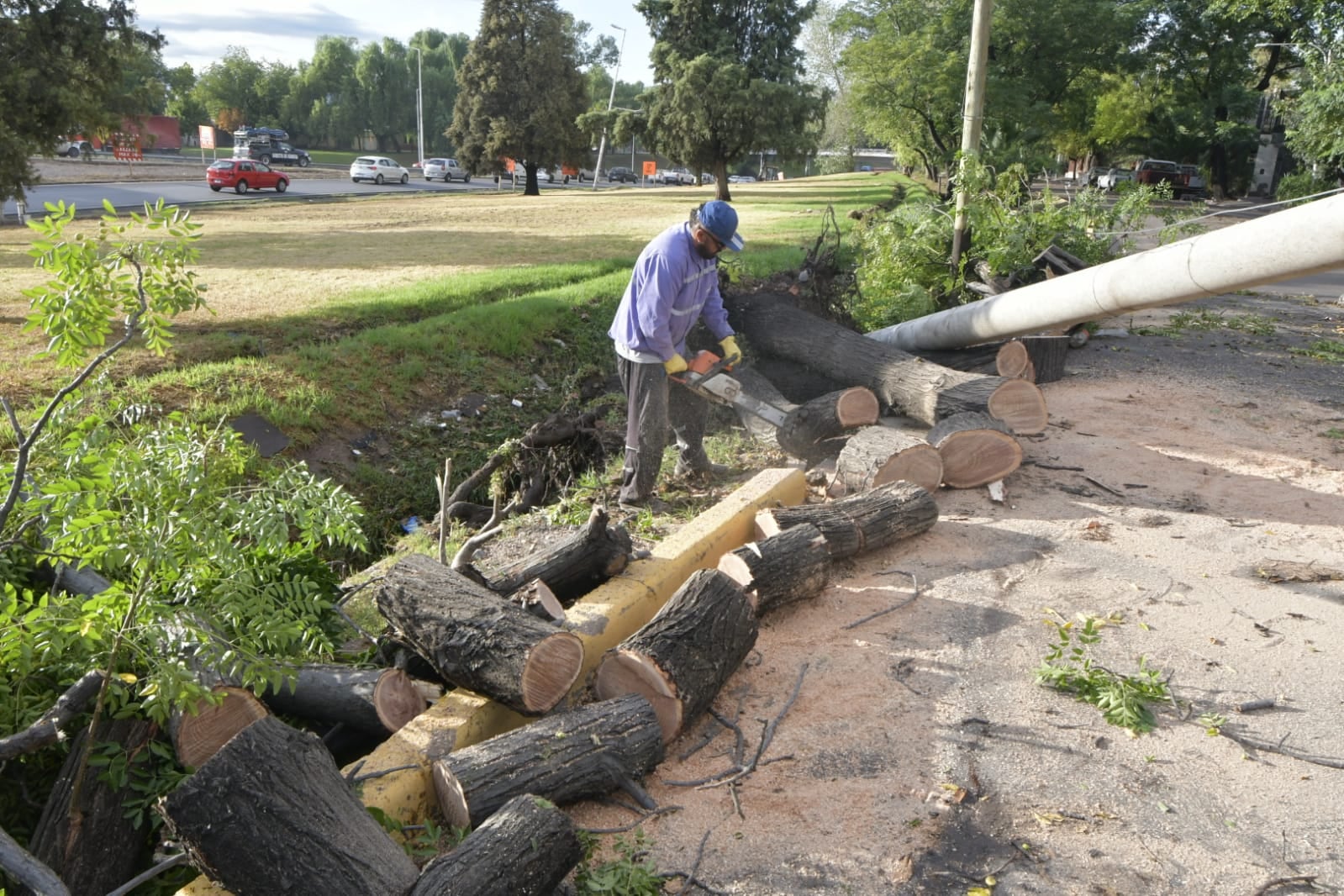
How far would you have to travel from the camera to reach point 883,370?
769cm

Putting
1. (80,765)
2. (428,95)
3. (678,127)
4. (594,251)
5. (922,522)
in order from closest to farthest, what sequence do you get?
(80,765) < (922,522) < (594,251) < (678,127) < (428,95)

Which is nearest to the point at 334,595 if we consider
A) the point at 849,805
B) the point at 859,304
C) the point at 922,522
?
the point at 849,805

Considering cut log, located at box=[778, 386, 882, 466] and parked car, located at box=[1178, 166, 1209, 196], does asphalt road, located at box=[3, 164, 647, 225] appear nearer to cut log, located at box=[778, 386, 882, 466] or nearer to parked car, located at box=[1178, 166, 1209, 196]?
cut log, located at box=[778, 386, 882, 466]

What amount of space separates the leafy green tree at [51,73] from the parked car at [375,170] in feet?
110

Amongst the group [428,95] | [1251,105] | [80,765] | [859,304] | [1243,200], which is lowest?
[80,765]

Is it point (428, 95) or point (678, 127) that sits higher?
point (428, 95)

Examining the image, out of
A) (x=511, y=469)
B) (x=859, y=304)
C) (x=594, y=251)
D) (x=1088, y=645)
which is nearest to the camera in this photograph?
(x=1088, y=645)

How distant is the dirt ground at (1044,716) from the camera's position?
2.99 meters

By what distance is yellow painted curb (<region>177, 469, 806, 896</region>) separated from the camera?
3.20 meters

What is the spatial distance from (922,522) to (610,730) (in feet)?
8.86

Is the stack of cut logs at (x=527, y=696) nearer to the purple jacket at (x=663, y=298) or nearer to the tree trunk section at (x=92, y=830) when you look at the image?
the tree trunk section at (x=92, y=830)

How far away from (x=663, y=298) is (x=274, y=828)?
12.1 feet

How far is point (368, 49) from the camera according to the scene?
82875 millimetres

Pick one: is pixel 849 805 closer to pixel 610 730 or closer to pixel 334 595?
pixel 610 730
